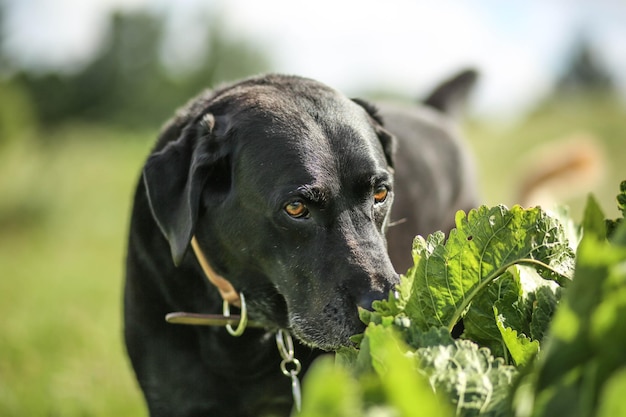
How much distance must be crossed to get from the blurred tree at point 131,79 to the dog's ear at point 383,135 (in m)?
29.1

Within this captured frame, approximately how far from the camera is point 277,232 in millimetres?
2863

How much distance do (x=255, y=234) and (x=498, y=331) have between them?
4.29 ft

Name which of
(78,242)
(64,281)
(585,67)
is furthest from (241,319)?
(585,67)

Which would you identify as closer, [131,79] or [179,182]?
[179,182]

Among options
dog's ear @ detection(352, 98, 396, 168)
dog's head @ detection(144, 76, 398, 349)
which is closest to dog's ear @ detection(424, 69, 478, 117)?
dog's ear @ detection(352, 98, 396, 168)

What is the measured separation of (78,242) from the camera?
43.4 ft

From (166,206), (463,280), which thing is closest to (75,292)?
(166,206)

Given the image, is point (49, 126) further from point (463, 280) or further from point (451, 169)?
point (463, 280)

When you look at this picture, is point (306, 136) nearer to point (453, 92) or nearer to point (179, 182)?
point (179, 182)

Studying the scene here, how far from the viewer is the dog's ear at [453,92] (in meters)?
5.56

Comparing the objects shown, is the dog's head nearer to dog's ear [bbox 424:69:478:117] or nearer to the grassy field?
the grassy field

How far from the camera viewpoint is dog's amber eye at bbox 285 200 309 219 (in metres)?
2.79

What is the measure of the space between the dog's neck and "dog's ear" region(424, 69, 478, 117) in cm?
292

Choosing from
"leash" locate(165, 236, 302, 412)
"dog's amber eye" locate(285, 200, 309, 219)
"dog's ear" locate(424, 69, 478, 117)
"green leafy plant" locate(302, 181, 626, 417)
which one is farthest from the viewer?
"dog's ear" locate(424, 69, 478, 117)
